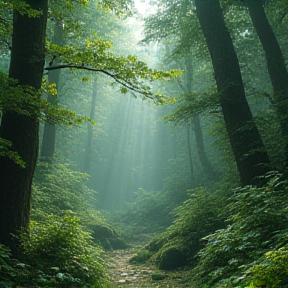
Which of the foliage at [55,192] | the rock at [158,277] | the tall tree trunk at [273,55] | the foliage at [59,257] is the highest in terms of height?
the tall tree trunk at [273,55]

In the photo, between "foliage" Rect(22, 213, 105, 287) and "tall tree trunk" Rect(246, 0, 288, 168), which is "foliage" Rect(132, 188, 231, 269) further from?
"tall tree trunk" Rect(246, 0, 288, 168)

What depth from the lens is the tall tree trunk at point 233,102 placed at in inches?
263

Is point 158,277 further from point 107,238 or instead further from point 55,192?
point 107,238

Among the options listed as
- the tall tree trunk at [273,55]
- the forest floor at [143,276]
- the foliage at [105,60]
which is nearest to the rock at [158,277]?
the forest floor at [143,276]

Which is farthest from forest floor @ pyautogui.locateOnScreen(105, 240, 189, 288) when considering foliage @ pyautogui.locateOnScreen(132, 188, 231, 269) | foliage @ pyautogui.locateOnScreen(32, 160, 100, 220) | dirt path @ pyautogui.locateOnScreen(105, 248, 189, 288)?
foliage @ pyautogui.locateOnScreen(32, 160, 100, 220)

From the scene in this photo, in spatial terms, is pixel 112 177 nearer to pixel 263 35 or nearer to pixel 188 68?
pixel 188 68

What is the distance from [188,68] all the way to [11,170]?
741 inches

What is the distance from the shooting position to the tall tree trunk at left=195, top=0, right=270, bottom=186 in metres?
6.67

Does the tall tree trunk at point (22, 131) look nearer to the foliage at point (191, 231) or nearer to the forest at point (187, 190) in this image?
the forest at point (187, 190)

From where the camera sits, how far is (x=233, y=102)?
724cm

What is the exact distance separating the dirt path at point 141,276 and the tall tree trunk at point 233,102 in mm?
2591

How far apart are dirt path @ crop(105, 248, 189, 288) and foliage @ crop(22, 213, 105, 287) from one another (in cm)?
86

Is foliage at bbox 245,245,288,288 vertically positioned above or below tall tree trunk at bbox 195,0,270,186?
below

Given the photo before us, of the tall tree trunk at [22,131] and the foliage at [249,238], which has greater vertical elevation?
the tall tree trunk at [22,131]
